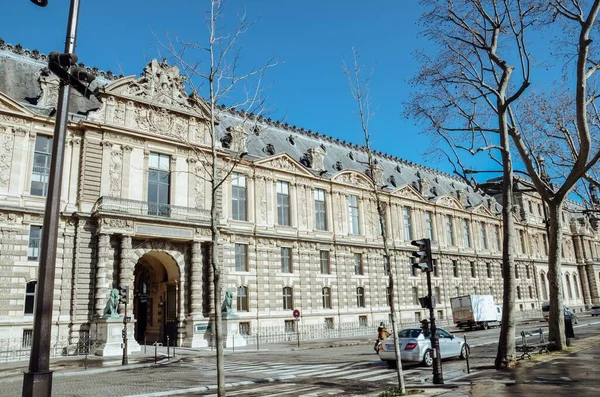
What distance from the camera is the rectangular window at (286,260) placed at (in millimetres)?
A: 40156

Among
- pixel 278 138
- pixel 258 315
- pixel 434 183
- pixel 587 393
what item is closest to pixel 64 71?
pixel 587 393

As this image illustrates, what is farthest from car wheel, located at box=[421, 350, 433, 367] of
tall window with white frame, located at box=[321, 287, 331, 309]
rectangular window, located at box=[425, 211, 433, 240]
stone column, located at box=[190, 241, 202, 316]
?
rectangular window, located at box=[425, 211, 433, 240]

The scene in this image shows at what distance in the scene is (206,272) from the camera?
3341cm

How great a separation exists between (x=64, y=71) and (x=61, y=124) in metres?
0.90

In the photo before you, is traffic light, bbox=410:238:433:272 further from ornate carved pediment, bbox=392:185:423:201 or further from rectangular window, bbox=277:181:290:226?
ornate carved pediment, bbox=392:185:423:201

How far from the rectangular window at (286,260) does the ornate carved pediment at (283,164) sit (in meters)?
7.06

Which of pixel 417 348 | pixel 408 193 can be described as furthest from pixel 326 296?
pixel 417 348

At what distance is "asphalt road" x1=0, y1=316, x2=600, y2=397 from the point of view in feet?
47.1

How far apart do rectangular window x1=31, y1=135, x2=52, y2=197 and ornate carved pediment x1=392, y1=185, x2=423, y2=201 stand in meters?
34.3

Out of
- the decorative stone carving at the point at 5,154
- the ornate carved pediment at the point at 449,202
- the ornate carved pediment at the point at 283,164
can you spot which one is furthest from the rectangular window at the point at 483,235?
the decorative stone carving at the point at 5,154

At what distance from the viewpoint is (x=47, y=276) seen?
7320 millimetres

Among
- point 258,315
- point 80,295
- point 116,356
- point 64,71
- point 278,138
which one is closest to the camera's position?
point 64,71

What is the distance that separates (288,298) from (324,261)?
5713mm

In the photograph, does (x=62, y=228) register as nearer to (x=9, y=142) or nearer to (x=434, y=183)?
(x=9, y=142)
